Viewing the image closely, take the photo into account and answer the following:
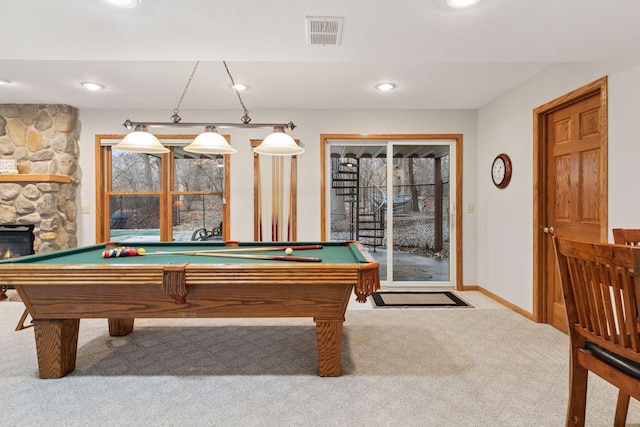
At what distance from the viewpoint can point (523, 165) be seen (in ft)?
11.5

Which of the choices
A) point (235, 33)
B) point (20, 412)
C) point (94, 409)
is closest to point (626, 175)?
point (235, 33)

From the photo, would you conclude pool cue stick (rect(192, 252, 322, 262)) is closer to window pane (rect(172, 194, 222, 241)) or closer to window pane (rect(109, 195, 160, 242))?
window pane (rect(172, 194, 222, 241))

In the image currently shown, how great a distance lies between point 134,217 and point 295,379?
3.51 metres

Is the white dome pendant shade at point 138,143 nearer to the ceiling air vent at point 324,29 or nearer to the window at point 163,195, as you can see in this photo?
the ceiling air vent at point 324,29

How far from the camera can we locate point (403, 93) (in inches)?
151

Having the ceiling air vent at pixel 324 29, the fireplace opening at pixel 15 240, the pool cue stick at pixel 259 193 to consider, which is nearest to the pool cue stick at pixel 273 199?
the pool cue stick at pixel 259 193

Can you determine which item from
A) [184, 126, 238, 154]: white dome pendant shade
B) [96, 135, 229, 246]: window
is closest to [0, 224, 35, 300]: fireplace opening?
[96, 135, 229, 246]: window

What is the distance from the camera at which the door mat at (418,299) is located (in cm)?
384

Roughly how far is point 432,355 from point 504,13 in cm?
222

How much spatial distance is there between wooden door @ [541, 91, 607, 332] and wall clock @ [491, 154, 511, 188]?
50 cm

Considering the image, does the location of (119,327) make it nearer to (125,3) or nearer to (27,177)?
(125,3)

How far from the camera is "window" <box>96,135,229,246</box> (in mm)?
4570

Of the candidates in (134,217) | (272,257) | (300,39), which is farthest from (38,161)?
(300,39)

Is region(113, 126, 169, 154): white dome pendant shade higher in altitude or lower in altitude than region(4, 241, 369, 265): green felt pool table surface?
higher
